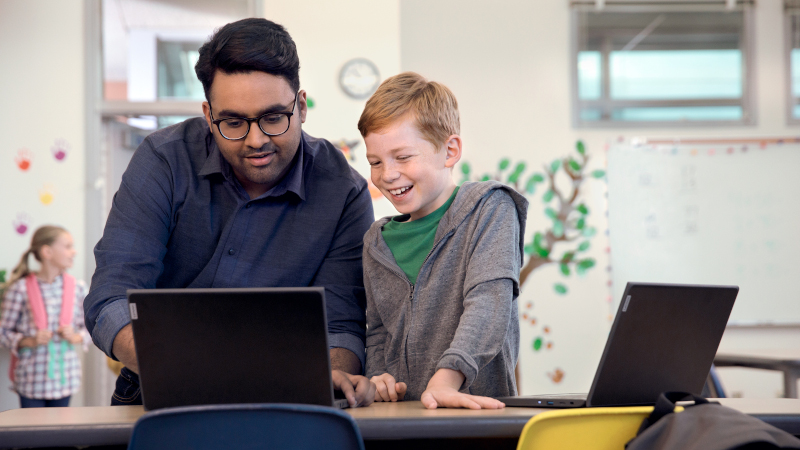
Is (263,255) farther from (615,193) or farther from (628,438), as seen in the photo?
(615,193)

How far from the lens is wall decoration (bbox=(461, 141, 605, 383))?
14.1 feet

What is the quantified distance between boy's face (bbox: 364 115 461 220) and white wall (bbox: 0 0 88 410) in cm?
304

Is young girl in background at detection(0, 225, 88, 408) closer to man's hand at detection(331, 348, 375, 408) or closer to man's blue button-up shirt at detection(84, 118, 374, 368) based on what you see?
man's blue button-up shirt at detection(84, 118, 374, 368)

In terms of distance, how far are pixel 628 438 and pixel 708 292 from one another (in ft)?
0.90

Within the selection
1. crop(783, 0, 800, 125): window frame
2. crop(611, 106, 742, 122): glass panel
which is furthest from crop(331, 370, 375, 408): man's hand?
crop(783, 0, 800, 125): window frame

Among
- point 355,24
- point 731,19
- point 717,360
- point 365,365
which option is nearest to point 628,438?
point 365,365

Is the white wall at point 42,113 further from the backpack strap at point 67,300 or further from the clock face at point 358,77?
the clock face at point 358,77

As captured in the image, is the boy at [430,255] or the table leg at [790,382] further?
the table leg at [790,382]

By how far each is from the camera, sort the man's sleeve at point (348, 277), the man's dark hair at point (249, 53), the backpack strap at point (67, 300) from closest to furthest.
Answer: the man's dark hair at point (249, 53) < the man's sleeve at point (348, 277) < the backpack strap at point (67, 300)

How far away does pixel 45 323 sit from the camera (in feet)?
11.6

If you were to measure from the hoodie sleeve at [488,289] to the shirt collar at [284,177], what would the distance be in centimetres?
44

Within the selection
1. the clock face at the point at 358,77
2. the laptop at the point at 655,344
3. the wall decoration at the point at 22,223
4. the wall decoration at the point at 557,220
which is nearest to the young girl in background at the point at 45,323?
the wall decoration at the point at 22,223

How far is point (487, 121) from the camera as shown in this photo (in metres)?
4.41

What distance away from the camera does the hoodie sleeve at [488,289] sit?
3.86 feet
